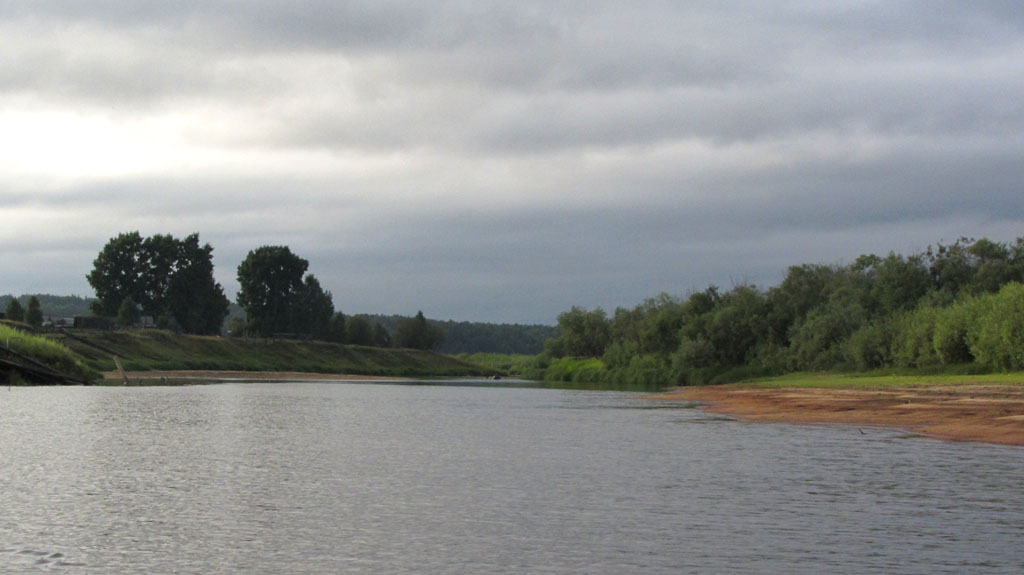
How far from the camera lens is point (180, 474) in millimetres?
25359

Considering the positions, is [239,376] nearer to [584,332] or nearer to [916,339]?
[584,332]

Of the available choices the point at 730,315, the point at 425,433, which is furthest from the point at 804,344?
the point at 425,433

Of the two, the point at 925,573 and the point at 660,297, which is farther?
the point at 660,297

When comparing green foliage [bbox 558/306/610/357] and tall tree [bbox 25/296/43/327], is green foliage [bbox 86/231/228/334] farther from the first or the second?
green foliage [bbox 558/306/610/357]

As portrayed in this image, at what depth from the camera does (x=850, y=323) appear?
94.7m

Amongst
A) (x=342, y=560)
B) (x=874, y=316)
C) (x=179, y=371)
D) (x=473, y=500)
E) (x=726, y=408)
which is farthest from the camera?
(x=179, y=371)

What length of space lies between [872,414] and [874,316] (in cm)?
5070

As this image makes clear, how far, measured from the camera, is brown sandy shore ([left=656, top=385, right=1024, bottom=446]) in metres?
35.9

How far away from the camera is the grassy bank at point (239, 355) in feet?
391

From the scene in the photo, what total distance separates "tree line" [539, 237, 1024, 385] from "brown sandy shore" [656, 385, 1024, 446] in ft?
44.6

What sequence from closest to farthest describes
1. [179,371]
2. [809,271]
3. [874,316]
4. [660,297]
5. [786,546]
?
[786,546]
[874,316]
[809,271]
[179,371]
[660,297]

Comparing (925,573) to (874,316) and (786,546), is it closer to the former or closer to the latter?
(786,546)

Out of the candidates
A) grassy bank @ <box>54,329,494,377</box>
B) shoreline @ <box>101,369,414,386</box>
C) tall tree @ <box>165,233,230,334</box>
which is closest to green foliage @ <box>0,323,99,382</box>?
grassy bank @ <box>54,329,494,377</box>

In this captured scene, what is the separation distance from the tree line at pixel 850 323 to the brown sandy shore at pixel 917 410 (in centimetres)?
1361
